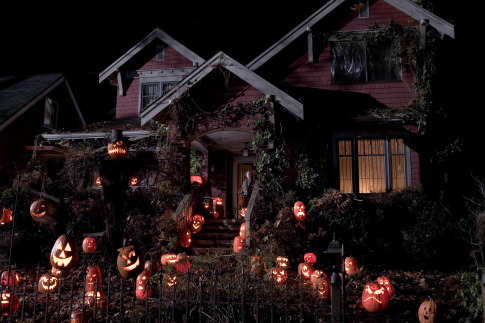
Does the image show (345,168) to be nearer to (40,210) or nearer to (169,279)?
(169,279)

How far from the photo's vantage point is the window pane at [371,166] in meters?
12.6

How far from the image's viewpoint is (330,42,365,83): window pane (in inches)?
525

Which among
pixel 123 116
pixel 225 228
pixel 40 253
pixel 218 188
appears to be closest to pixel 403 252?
pixel 225 228

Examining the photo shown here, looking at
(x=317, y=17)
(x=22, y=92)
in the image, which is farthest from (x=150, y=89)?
(x=317, y=17)

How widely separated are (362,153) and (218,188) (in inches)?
237

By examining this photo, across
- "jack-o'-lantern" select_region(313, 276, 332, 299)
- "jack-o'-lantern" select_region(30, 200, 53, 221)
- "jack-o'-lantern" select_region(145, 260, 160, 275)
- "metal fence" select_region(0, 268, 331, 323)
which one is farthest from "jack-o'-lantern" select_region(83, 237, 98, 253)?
"jack-o'-lantern" select_region(313, 276, 332, 299)

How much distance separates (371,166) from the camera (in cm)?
1279

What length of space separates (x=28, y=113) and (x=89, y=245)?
38.2ft

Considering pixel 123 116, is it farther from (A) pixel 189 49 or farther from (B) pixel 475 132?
(B) pixel 475 132

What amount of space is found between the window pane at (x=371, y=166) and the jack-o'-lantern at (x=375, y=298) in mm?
5843

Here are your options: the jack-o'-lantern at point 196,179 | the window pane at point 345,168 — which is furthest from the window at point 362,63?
the jack-o'-lantern at point 196,179

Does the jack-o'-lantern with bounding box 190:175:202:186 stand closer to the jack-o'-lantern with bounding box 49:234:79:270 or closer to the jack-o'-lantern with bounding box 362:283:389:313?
the jack-o'-lantern with bounding box 49:234:79:270

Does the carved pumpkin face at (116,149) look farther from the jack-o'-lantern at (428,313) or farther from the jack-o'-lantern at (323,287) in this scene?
the jack-o'-lantern at (428,313)

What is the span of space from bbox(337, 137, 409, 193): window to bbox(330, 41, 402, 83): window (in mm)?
2155
